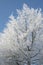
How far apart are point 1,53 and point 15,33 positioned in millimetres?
2360

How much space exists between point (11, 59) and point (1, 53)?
1.11 m

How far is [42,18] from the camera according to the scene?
2897cm

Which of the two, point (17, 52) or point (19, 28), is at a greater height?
point (19, 28)

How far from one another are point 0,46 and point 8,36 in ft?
4.23

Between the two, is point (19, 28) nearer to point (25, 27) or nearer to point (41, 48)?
point (25, 27)

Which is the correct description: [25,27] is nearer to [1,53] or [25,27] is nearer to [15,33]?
[15,33]

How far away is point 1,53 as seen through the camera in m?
27.7

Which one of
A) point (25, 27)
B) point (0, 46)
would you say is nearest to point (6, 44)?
point (0, 46)

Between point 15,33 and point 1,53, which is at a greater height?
point 15,33

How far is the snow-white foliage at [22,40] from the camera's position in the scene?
89.2ft

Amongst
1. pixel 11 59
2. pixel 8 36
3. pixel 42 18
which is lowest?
pixel 11 59

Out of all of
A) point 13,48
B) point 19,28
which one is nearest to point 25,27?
point 19,28

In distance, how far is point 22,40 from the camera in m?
27.5

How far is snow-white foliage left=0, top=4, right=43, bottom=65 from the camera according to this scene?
27.2m
